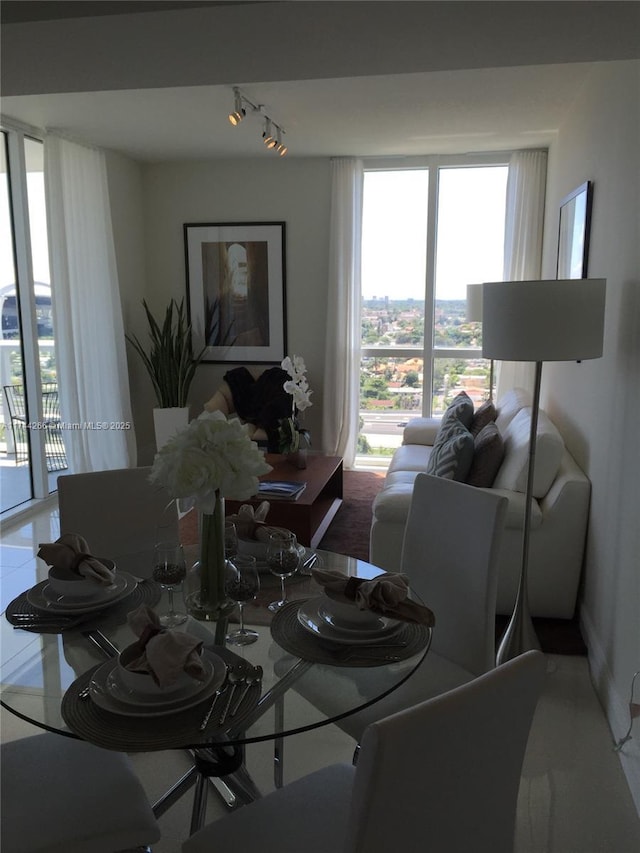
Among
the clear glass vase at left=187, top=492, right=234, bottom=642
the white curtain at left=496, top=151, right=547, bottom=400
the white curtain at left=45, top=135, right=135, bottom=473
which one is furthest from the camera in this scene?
the white curtain at left=496, top=151, right=547, bottom=400

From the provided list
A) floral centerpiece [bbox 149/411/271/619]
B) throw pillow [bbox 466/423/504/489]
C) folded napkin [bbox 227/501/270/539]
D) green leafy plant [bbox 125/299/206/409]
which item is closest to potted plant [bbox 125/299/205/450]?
green leafy plant [bbox 125/299/206/409]

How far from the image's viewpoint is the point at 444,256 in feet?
19.4

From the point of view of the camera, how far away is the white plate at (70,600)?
5.57 ft

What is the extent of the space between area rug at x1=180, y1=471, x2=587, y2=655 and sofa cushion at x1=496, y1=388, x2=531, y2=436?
44.0 inches

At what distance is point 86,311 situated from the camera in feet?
17.2

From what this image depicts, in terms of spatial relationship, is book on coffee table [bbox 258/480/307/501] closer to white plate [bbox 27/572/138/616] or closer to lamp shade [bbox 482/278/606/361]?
lamp shade [bbox 482/278/606/361]

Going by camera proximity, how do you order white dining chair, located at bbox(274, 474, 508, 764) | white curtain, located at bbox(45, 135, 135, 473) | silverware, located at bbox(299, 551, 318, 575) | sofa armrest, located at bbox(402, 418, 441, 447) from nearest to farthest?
white dining chair, located at bbox(274, 474, 508, 764) < silverware, located at bbox(299, 551, 318, 575) < white curtain, located at bbox(45, 135, 135, 473) < sofa armrest, located at bbox(402, 418, 441, 447)

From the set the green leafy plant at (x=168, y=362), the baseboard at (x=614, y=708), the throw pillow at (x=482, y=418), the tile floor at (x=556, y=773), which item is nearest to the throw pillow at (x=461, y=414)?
the throw pillow at (x=482, y=418)

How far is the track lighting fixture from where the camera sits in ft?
12.8

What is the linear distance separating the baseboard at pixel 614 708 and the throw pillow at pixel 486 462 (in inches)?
30.3

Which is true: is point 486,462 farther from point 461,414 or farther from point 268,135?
point 268,135

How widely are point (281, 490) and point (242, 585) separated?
2.13m

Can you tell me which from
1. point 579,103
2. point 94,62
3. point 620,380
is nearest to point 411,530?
point 620,380

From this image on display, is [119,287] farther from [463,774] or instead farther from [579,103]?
[463,774]
